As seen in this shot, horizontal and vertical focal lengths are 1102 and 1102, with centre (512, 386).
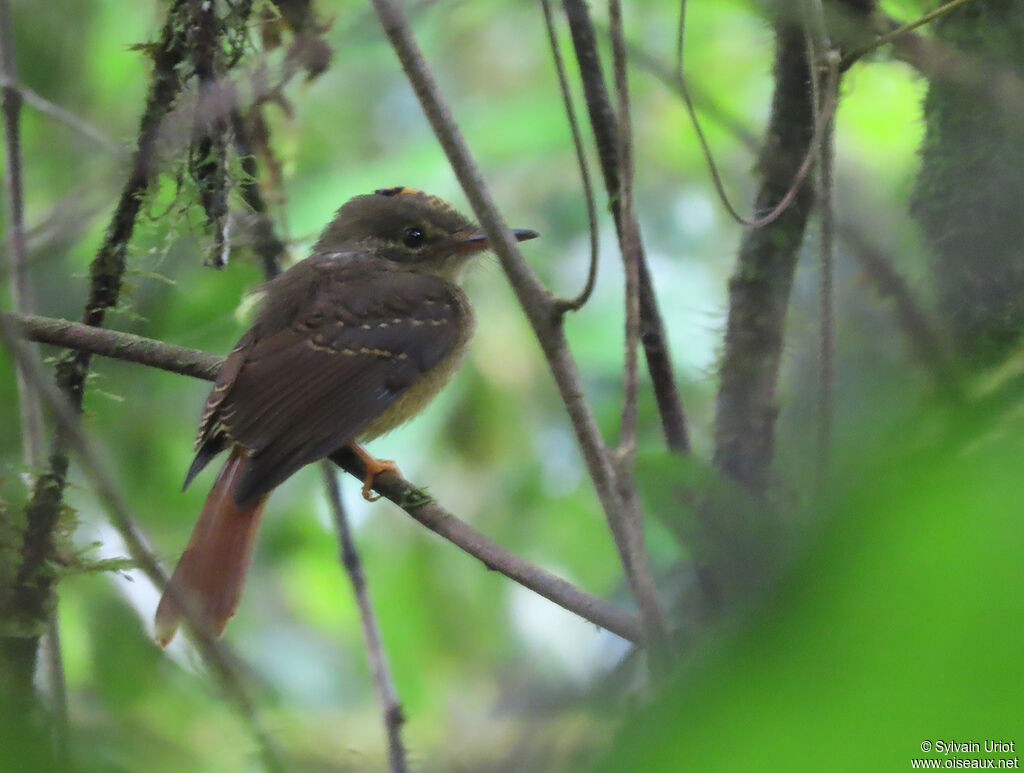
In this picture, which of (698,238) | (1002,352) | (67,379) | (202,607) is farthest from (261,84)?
(1002,352)

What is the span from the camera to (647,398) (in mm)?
3783

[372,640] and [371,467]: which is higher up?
[371,467]

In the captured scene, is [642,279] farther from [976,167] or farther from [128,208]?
[128,208]

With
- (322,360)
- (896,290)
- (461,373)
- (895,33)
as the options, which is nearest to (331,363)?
(322,360)

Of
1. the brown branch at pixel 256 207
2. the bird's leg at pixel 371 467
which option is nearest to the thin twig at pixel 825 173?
the bird's leg at pixel 371 467

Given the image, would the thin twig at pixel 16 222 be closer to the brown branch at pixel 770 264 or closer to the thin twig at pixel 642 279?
the thin twig at pixel 642 279

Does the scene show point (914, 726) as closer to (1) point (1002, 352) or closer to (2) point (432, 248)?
(1) point (1002, 352)

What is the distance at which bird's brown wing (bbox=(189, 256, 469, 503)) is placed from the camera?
111 inches

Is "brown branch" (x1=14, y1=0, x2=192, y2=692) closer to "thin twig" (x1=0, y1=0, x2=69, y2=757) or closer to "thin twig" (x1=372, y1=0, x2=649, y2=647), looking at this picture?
"thin twig" (x1=0, y1=0, x2=69, y2=757)

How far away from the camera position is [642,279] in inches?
109

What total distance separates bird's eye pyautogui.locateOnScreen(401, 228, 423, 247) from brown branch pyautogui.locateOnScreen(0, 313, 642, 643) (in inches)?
41.6

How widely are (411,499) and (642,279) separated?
2.70 feet

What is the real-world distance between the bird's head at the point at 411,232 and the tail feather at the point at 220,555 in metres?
1.25

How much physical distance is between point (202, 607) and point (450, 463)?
1.75 metres
